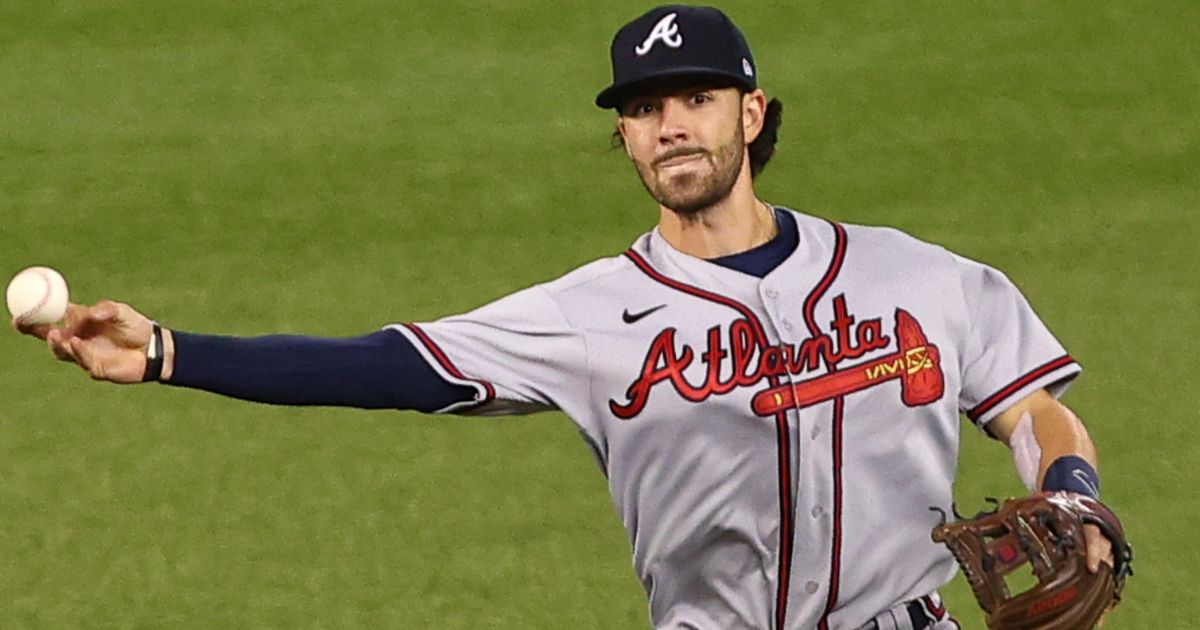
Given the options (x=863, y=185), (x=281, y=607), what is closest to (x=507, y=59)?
(x=863, y=185)

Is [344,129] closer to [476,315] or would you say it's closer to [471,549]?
[471,549]

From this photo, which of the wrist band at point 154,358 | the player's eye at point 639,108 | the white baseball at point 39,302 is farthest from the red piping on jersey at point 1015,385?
the white baseball at point 39,302

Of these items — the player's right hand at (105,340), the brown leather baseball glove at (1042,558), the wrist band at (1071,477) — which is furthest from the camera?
the wrist band at (1071,477)

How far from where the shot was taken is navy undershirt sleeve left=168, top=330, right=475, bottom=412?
181 inches

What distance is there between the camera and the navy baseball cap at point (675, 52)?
491cm

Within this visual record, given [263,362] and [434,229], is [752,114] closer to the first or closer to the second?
[263,362]

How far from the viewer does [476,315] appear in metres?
4.98

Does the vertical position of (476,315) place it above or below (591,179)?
below

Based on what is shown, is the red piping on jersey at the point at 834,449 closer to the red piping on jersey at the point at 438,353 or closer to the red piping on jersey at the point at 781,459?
the red piping on jersey at the point at 781,459

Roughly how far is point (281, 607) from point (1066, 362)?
3585 millimetres

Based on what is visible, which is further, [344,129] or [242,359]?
[344,129]

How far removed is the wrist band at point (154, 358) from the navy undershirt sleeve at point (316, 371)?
4cm

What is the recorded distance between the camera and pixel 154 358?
4500 mm

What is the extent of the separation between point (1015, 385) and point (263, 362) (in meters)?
1.57
